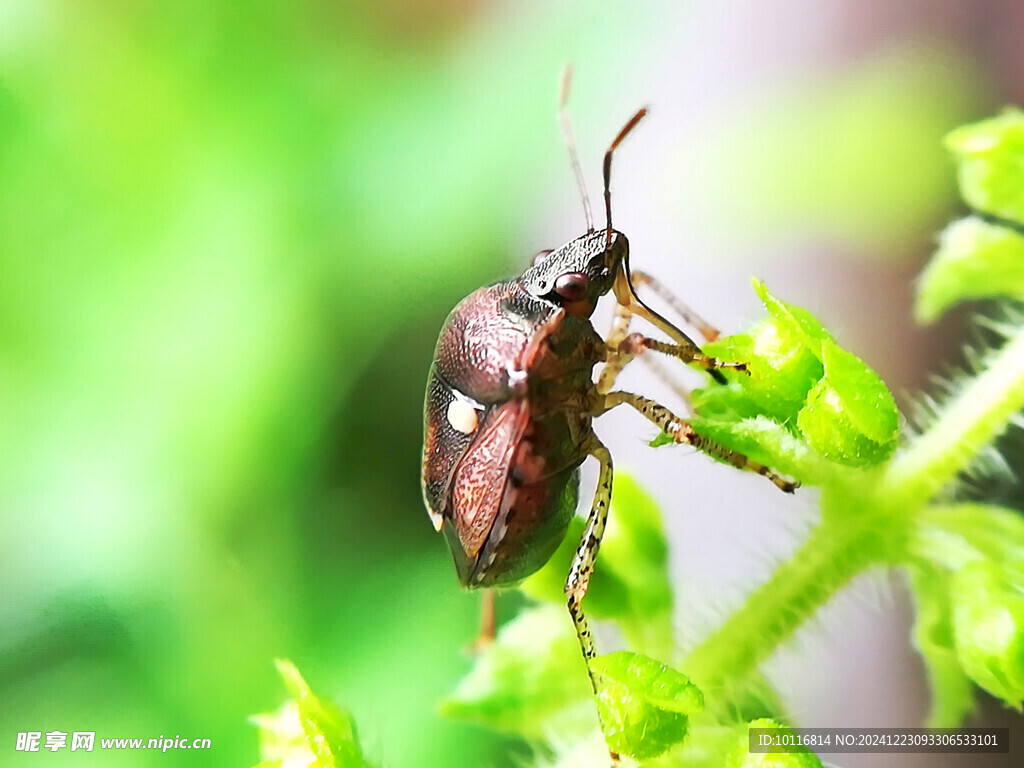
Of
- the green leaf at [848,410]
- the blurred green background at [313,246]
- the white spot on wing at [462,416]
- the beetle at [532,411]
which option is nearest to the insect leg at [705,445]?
the beetle at [532,411]

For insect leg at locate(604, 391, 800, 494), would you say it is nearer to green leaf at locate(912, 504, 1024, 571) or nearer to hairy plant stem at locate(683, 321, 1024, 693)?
hairy plant stem at locate(683, 321, 1024, 693)

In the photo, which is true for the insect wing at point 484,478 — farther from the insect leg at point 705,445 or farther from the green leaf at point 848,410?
the green leaf at point 848,410

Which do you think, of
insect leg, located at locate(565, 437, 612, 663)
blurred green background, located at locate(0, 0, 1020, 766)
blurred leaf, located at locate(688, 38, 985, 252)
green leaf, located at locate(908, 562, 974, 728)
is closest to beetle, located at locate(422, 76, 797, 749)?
insect leg, located at locate(565, 437, 612, 663)

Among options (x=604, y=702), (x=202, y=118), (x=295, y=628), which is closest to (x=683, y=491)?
(x=295, y=628)

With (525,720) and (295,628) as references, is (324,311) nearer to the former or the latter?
(295,628)

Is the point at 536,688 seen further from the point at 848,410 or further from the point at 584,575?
the point at 848,410

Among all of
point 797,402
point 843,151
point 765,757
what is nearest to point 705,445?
point 797,402
